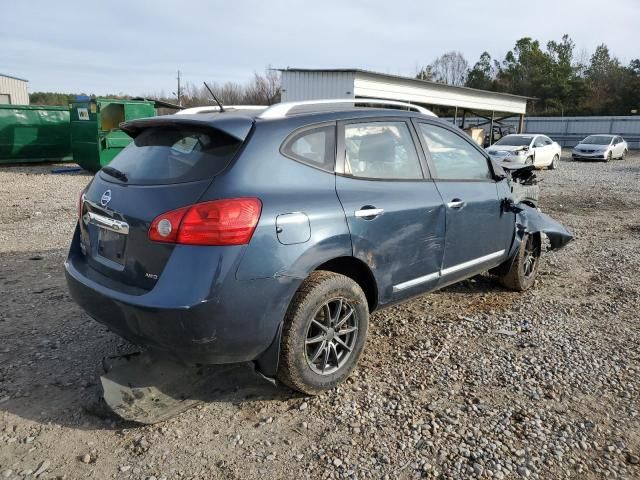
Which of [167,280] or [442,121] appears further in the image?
[442,121]

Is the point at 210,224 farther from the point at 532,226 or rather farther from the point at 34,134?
the point at 34,134

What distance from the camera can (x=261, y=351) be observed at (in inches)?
108

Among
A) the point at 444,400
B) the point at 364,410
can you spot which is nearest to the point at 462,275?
the point at 444,400

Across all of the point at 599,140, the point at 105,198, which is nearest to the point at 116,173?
the point at 105,198

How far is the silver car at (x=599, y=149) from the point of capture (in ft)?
81.5

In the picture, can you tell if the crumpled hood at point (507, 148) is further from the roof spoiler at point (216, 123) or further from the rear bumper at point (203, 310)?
the rear bumper at point (203, 310)

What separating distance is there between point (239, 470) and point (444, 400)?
4.42ft

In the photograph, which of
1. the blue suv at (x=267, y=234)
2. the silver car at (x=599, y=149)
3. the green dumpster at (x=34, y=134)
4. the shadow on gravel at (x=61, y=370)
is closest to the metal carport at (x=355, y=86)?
the silver car at (x=599, y=149)

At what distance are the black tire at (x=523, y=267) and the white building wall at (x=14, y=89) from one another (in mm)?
38348

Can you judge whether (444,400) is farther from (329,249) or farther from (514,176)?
(514,176)

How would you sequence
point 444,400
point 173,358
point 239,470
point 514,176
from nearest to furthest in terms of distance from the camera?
point 239,470 < point 173,358 < point 444,400 < point 514,176

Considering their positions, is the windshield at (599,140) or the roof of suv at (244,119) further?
the windshield at (599,140)

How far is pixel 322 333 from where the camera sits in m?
3.05

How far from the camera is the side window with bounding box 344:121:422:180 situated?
3.21 metres
